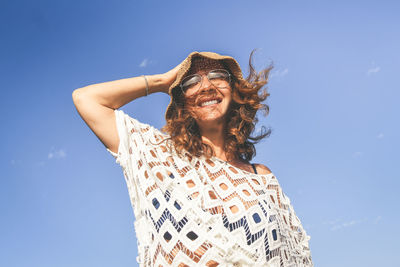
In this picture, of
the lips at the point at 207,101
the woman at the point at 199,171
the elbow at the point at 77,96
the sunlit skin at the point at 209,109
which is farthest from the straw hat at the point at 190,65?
the elbow at the point at 77,96

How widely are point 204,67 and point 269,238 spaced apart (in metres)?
1.40

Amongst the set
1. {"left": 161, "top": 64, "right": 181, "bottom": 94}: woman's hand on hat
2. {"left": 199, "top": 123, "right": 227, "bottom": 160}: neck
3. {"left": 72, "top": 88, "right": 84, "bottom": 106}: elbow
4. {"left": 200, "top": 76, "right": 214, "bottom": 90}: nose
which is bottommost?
{"left": 199, "top": 123, "right": 227, "bottom": 160}: neck

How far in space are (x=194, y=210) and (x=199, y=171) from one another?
1.24 ft

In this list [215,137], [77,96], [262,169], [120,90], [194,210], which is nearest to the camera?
[194,210]

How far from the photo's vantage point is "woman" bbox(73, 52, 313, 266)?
8.00 ft

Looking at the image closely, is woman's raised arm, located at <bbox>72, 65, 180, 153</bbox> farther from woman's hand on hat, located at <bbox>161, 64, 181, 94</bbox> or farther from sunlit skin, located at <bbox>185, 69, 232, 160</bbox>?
sunlit skin, located at <bbox>185, 69, 232, 160</bbox>

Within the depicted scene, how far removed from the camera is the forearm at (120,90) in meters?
2.66

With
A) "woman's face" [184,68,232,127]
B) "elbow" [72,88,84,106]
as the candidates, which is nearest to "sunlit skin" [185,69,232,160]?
"woman's face" [184,68,232,127]

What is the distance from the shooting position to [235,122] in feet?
10.6

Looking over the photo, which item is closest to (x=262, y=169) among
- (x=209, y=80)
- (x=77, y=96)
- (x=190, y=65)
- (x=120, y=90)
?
(x=209, y=80)

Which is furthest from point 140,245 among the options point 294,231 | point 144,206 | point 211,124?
point 294,231

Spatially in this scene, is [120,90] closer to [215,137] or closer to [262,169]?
[215,137]

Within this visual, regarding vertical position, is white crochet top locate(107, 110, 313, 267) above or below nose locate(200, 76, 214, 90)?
below

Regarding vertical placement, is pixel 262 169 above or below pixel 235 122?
below
